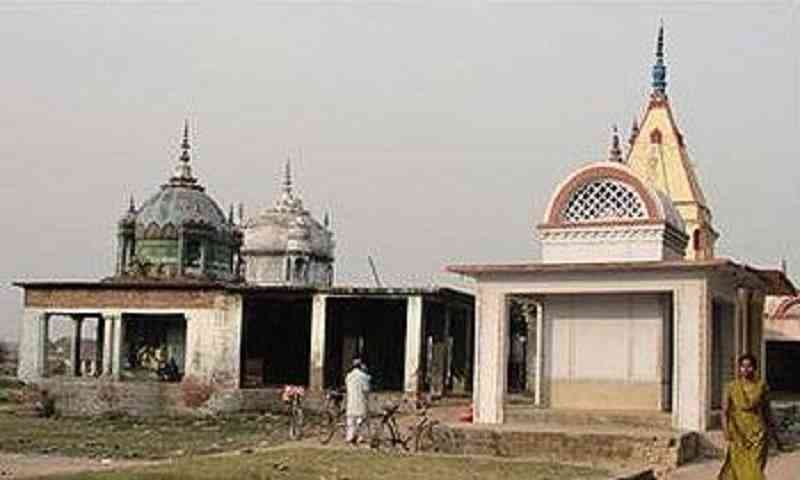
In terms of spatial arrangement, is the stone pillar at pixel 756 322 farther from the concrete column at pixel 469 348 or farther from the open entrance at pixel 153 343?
the open entrance at pixel 153 343

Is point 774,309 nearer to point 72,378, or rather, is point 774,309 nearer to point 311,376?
point 311,376

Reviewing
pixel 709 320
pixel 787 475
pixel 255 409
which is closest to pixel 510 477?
pixel 787 475

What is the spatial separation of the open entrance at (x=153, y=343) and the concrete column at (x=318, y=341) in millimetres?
8102

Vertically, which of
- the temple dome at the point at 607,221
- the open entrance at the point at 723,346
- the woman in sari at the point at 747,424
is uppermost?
the temple dome at the point at 607,221

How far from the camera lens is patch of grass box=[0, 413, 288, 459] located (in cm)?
2116

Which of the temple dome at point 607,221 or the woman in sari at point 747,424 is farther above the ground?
the temple dome at point 607,221

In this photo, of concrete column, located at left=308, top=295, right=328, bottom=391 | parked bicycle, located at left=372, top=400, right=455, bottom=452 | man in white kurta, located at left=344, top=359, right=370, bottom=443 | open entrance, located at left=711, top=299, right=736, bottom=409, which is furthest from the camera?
concrete column, located at left=308, top=295, right=328, bottom=391

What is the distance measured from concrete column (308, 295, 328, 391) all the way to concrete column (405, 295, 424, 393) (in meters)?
2.39

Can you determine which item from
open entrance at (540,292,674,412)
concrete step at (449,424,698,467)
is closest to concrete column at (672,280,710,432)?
concrete step at (449,424,698,467)

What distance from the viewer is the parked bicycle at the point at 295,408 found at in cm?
2477

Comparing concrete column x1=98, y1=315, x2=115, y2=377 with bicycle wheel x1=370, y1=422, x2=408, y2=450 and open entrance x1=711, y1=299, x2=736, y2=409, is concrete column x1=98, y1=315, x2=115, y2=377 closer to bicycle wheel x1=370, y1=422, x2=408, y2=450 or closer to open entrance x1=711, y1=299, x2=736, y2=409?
bicycle wheel x1=370, y1=422, x2=408, y2=450

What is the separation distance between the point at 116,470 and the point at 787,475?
28.5 feet

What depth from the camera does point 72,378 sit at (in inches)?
1323

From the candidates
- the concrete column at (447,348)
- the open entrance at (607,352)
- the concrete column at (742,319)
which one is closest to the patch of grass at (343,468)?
the open entrance at (607,352)
